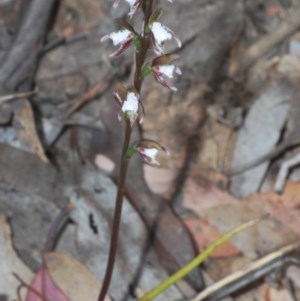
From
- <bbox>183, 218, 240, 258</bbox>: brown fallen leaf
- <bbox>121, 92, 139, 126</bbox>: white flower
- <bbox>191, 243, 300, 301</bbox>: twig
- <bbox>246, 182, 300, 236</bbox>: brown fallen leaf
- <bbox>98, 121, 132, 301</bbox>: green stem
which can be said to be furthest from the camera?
<bbox>246, 182, 300, 236</bbox>: brown fallen leaf

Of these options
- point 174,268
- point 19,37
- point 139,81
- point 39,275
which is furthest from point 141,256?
point 19,37

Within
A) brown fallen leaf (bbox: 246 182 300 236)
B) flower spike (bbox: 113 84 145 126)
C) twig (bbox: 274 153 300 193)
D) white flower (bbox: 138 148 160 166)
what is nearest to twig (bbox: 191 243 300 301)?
brown fallen leaf (bbox: 246 182 300 236)

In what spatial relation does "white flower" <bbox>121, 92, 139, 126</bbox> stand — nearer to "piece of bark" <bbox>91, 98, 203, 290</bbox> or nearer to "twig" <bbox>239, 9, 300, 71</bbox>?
"piece of bark" <bbox>91, 98, 203, 290</bbox>

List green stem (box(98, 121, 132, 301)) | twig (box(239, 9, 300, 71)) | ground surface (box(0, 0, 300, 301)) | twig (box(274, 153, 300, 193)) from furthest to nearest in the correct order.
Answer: twig (box(239, 9, 300, 71)) → twig (box(274, 153, 300, 193)) → ground surface (box(0, 0, 300, 301)) → green stem (box(98, 121, 132, 301))

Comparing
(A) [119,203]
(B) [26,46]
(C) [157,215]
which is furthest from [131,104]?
(B) [26,46]

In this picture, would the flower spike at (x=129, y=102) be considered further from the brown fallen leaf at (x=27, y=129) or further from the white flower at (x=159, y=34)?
the brown fallen leaf at (x=27, y=129)

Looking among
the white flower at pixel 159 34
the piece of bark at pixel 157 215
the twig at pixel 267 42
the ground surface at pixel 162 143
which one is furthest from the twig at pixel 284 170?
the white flower at pixel 159 34

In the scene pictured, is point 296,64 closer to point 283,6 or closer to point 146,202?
point 283,6

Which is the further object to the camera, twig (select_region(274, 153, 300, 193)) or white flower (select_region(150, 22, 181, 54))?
twig (select_region(274, 153, 300, 193))

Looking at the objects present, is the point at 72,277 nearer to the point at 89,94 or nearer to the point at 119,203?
the point at 119,203
